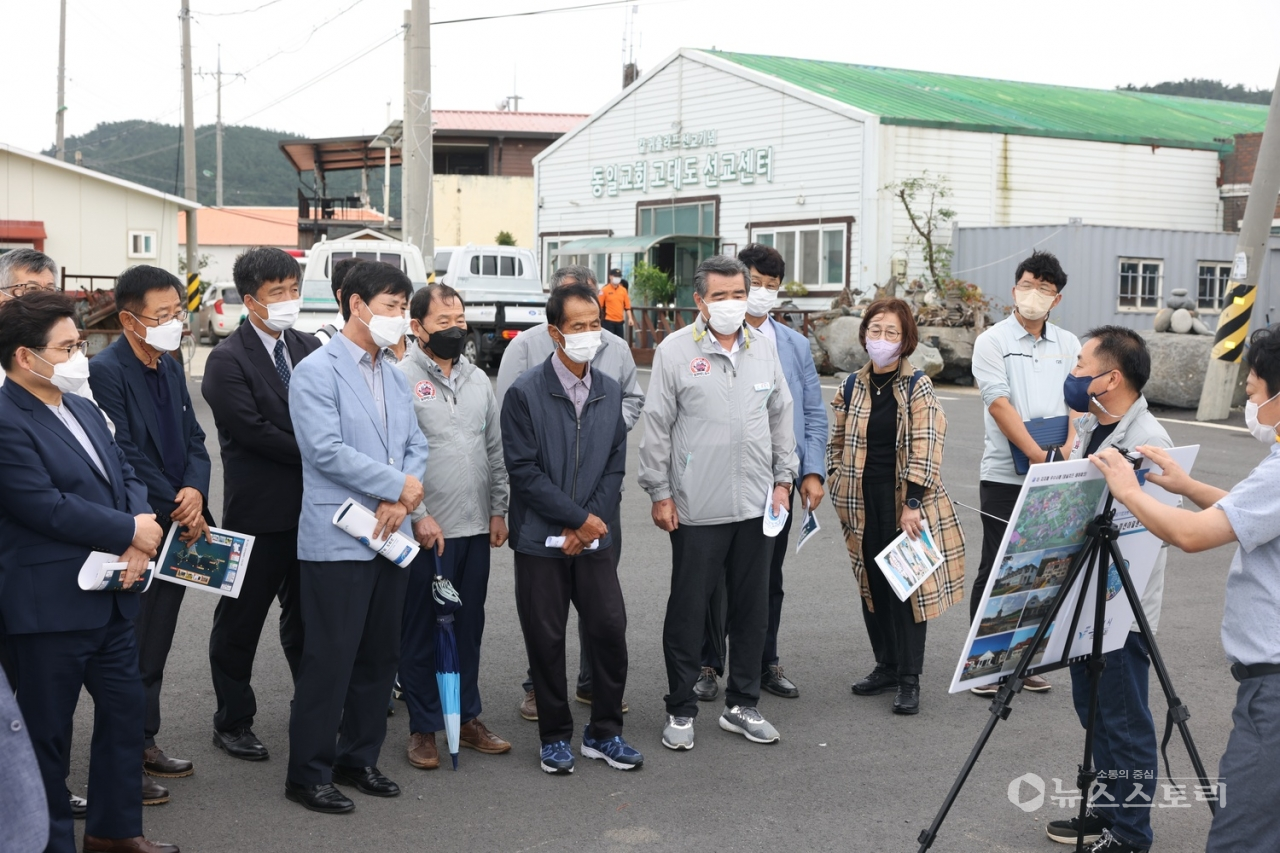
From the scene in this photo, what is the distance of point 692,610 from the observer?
18.0 ft

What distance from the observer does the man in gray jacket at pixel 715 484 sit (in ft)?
17.9

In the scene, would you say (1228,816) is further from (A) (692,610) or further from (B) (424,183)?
(B) (424,183)

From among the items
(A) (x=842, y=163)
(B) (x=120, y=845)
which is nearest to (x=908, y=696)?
(B) (x=120, y=845)

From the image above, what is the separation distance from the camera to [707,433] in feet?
18.1

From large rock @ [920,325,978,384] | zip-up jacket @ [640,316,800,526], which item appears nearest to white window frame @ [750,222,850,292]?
large rock @ [920,325,978,384]

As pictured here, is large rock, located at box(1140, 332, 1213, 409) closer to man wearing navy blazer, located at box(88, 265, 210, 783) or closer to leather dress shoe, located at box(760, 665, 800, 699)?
leather dress shoe, located at box(760, 665, 800, 699)

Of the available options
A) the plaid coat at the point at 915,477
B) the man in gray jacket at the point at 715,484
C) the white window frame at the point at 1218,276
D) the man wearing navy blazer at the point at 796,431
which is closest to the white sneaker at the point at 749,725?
the man in gray jacket at the point at 715,484

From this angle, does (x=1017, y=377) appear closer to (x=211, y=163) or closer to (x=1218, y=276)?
(x=1218, y=276)

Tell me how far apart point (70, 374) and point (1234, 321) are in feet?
51.1

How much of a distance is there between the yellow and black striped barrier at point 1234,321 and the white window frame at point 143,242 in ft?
78.0

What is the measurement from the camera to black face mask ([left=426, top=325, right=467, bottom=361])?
5223 millimetres

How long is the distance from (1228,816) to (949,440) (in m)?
11.3

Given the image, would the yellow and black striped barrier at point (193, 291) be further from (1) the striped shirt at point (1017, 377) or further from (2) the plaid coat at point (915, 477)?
(1) the striped shirt at point (1017, 377)

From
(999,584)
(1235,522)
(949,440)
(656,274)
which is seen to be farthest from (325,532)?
(656,274)
